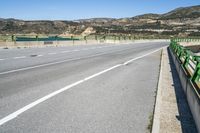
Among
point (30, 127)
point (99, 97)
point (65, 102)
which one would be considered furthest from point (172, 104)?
point (30, 127)

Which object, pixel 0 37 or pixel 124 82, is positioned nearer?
pixel 124 82

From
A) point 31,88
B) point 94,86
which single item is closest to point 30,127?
point 31,88

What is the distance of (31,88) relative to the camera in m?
10.5

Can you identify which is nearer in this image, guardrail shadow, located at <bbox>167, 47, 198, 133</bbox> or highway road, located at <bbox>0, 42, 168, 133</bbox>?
highway road, located at <bbox>0, 42, 168, 133</bbox>

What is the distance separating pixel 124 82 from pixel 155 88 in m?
1.58

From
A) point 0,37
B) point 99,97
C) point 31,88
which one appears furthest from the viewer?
point 0,37

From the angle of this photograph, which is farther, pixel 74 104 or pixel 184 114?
pixel 74 104

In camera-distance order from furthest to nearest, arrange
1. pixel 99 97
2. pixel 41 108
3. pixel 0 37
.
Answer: pixel 0 37 < pixel 99 97 < pixel 41 108

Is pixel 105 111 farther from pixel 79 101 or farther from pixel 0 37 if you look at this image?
pixel 0 37

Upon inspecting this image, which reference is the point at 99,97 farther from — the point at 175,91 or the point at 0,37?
the point at 0,37

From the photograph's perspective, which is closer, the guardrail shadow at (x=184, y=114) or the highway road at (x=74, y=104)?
the highway road at (x=74, y=104)

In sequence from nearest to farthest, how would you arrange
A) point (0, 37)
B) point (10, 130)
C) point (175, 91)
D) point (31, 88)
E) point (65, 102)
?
point (10, 130) → point (65, 102) → point (31, 88) → point (175, 91) → point (0, 37)

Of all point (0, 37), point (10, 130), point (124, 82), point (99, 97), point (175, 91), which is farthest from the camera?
point (0, 37)

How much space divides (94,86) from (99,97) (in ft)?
6.39
